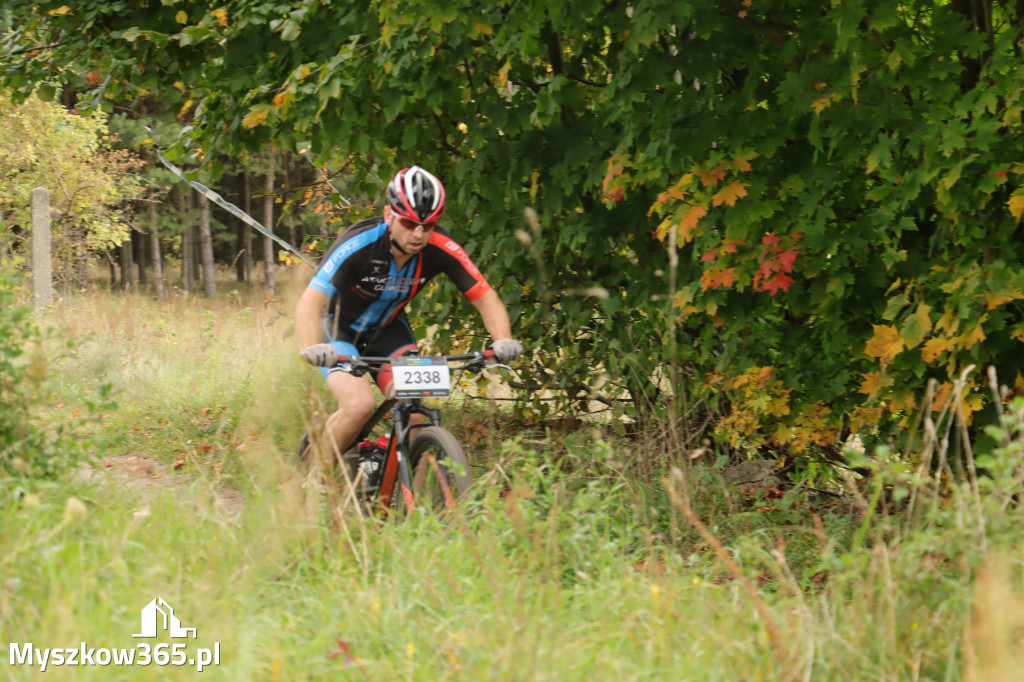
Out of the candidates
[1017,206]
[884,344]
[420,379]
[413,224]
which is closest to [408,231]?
[413,224]

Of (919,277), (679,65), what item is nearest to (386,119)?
(679,65)

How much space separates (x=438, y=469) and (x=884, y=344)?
2.21 metres

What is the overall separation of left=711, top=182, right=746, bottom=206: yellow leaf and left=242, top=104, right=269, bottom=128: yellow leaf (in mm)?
2908

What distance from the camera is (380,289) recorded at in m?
5.32

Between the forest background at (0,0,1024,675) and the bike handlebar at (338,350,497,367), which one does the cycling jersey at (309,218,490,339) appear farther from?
the forest background at (0,0,1024,675)

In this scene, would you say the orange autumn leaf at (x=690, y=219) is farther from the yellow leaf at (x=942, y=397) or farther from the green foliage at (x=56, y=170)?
the green foliage at (x=56, y=170)

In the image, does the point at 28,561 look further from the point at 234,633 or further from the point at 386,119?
the point at 386,119

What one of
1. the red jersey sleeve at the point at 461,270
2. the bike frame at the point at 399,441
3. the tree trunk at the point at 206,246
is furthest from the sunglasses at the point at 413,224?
the tree trunk at the point at 206,246

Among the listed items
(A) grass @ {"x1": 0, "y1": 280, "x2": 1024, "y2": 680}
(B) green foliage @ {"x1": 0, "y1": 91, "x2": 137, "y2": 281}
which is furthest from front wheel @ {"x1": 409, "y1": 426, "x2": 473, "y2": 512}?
(B) green foliage @ {"x1": 0, "y1": 91, "x2": 137, "y2": 281}

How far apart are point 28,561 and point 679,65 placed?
156 inches

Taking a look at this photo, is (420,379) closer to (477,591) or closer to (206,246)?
(477,591)

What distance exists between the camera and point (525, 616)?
3.11m

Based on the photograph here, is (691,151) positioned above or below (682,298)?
above

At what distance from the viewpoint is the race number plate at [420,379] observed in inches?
182
